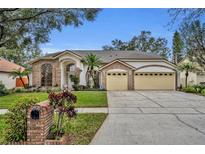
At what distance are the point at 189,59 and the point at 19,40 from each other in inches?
717

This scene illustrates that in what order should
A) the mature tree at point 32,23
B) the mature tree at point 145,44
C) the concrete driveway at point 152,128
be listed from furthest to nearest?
the mature tree at point 145,44, the mature tree at point 32,23, the concrete driveway at point 152,128

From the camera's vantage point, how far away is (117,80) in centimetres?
3109

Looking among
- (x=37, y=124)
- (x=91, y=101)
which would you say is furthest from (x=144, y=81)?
(x=37, y=124)

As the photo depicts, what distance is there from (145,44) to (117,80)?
1790 centimetres

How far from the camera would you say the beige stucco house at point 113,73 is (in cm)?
3097

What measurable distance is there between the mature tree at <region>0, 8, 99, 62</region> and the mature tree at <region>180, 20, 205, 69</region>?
14.2m

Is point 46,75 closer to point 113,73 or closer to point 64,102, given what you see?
point 113,73

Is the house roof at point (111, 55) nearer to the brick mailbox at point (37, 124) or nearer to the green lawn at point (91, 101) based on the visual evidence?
the green lawn at point (91, 101)

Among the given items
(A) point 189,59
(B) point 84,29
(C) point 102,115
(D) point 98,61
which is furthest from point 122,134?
(A) point 189,59

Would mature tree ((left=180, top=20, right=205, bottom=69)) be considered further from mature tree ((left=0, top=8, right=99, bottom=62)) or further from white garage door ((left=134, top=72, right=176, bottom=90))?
mature tree ((left=0, top=8, right=99, bottom=62))

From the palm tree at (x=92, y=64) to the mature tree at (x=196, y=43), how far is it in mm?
8177

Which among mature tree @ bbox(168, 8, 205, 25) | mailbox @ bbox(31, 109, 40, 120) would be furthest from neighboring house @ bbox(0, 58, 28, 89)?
mailbox @ bbox(31, 109, 40, 120)

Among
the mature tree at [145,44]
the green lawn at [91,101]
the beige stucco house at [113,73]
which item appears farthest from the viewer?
the mature tree at [145,44]

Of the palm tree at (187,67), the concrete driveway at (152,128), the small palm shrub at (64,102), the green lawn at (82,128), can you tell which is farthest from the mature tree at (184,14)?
the palm tree at (187,67)
